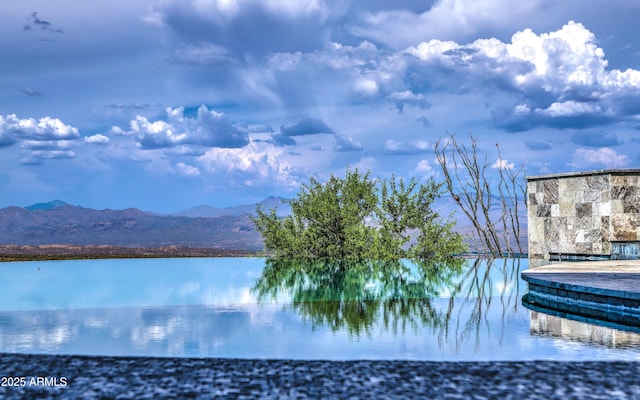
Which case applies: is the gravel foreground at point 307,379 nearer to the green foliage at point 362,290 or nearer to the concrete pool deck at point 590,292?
the green foliage at point 362,290

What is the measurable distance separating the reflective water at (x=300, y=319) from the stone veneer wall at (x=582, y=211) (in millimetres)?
2112

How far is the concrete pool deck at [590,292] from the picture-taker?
6.21 meters

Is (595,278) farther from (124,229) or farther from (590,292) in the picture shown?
(124,229)

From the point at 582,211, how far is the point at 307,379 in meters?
10.0

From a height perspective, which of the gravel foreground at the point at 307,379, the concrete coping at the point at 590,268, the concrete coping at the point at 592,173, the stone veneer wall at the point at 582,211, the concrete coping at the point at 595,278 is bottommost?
the gravel foreground at the point at 307,379

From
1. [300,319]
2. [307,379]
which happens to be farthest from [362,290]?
[307,379]

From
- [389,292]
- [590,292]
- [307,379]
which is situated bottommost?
[307,379]

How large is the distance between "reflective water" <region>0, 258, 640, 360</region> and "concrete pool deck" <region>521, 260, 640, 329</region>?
1.14ft

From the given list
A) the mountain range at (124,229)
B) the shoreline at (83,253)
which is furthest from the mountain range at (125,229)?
the shoreline at (83,253)

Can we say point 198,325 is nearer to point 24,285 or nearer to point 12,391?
point 12,391

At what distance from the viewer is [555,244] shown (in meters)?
13.5

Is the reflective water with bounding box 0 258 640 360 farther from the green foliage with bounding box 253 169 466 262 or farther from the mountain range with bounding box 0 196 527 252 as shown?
the mountain range with bounding box 0 196 527 252

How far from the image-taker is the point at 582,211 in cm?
1280

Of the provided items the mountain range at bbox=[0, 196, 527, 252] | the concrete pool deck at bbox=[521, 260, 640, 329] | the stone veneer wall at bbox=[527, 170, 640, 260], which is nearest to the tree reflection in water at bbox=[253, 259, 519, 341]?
the concrete pool deck at bbox=[521, 260, 640, 329]
